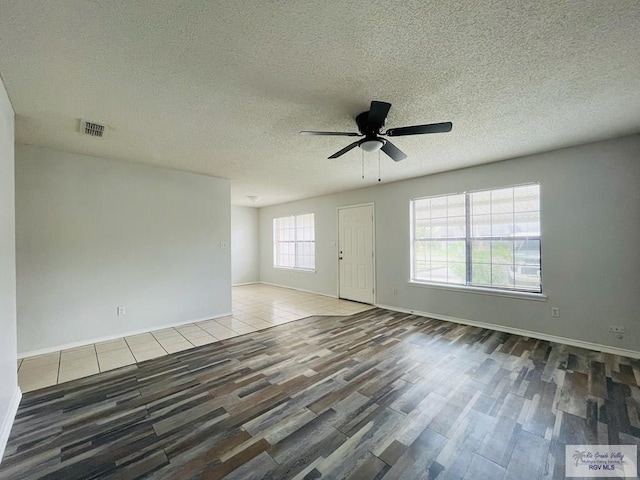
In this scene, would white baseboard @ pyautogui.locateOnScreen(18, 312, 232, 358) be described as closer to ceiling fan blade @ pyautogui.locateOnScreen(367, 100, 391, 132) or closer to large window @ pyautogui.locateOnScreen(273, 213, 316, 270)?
large window @ pyautogui.locateOnScreen(273, 213, 316, 270)

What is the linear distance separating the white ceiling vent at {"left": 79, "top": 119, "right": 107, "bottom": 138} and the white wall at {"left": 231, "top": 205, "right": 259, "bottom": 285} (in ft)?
16.9

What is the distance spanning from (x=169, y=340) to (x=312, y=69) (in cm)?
373

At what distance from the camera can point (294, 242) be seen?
758cm

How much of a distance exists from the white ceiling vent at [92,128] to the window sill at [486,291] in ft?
16.2

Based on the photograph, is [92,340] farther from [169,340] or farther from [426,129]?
[426,129]

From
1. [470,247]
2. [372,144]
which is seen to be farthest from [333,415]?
[470,247]

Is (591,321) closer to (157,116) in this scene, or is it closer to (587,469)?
(587,469)

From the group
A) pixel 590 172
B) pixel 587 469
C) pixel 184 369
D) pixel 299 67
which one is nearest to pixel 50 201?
pixel 184 369

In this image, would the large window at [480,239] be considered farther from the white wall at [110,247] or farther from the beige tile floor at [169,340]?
the white wall at [110,247]

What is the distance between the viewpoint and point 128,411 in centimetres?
210

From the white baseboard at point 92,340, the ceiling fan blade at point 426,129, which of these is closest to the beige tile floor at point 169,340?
the white baseboard at point 92,340

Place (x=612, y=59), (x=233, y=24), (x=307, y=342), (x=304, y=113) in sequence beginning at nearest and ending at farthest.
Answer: (x=233, y=24)
(x=612, y=59)
(x=304, y=113)
(x=307, y=342)

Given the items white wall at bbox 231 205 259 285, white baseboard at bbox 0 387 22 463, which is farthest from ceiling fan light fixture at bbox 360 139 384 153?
white wall at bbox 231 205 259 285

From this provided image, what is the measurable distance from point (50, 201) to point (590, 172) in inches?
265
